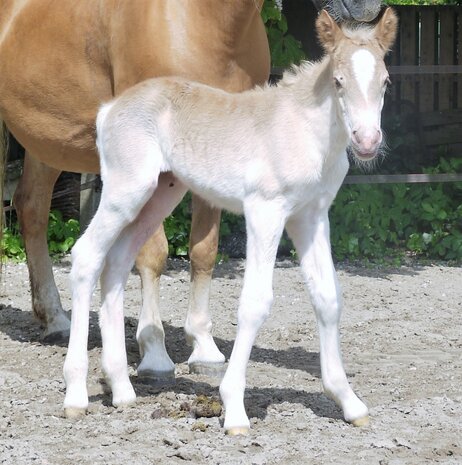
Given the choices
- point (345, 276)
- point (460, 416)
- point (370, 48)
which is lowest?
point (345, 276)

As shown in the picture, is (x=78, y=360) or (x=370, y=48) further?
(x=78, y=360)

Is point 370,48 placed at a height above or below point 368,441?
above

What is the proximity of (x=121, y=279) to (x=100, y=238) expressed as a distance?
0.83ft

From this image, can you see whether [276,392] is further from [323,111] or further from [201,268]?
[323,111]

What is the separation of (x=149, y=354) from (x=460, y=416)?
1550 millimetres

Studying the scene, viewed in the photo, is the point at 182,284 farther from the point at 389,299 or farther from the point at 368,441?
the point at 368,441

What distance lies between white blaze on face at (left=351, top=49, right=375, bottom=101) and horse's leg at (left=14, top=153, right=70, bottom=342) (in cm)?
298

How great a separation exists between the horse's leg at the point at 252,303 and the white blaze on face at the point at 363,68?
60cm

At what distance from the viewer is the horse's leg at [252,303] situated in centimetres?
407

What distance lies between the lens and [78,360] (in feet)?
14.5

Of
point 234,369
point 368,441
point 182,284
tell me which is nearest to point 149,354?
point 234,369

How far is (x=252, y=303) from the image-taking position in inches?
161

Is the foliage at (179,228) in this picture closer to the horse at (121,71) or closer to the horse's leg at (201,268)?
the horse at (121,71)

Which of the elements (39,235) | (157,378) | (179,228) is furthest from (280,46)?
(157,378)
